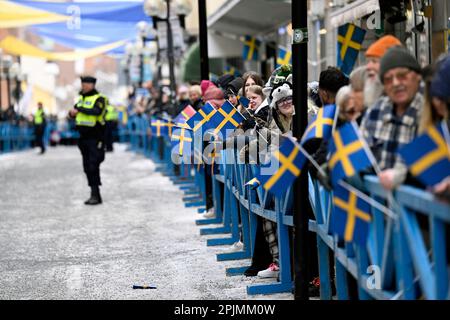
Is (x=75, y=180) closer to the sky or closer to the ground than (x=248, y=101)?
closer to the ground

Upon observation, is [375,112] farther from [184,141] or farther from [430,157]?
[184,141]

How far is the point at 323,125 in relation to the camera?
5520mm

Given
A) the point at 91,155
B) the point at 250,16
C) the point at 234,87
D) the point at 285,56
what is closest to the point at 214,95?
the point at 234,87

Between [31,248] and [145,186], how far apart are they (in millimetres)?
7202

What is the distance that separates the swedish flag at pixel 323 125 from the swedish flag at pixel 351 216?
0.77 metres

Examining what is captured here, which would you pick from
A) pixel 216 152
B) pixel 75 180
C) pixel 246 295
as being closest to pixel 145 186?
pixel 75 180

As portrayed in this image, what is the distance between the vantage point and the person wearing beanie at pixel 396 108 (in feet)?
15.2

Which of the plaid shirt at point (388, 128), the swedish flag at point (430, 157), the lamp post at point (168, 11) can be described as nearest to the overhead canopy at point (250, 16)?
the lamp post at point (168, 11)

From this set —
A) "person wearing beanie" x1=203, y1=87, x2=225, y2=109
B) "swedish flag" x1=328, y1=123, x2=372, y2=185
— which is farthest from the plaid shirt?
"person wearing beanie" x1=203, y1=87, x2=225, y2=109

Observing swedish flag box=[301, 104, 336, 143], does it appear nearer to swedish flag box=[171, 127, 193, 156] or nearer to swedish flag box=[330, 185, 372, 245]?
swedish flag box=[330, 185, 372, 245]

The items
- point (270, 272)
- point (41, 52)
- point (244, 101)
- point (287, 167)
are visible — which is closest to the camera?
point (287, 167)

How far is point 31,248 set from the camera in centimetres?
980

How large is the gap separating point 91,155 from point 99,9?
867 centimetres
